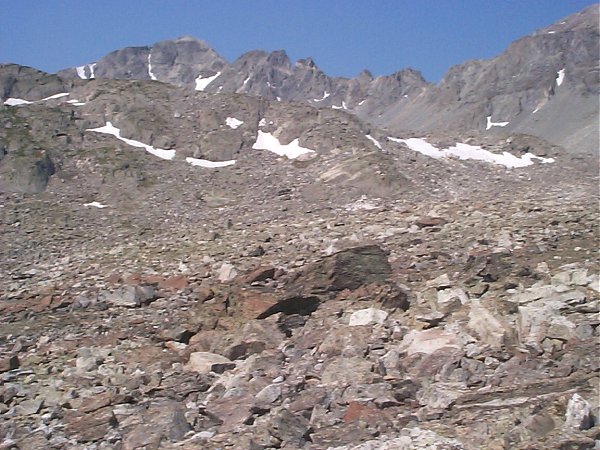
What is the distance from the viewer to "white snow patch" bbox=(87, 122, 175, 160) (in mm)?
51625

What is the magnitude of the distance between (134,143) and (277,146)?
11.8m

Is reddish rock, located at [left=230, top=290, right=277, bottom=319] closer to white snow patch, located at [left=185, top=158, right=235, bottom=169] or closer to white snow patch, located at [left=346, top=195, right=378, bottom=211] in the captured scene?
white snow patch, located at [left=346, top=195, right=378, bottom=211]

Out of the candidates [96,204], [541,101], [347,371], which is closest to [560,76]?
[541,101]

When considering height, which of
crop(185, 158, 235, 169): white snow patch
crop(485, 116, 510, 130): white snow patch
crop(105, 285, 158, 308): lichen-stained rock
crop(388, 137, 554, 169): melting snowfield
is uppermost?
crop(485, 116, 510, 130): white snow patch

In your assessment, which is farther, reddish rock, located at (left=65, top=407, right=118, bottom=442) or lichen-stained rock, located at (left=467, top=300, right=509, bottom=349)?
lichen-stained rock, located at (left=467, top=300, right=509, bottom=349)

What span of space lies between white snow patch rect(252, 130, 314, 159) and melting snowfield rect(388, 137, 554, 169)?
32.9ft

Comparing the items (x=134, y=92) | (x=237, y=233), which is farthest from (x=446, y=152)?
(x=237, y=233)

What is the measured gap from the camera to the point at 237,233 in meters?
25.6

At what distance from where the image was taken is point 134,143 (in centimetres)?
5316

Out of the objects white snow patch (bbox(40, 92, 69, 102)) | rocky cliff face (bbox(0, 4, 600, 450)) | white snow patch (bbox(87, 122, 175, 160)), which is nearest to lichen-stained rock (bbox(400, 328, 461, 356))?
rocky cliff face (bbox(0, 4, 600, 450))

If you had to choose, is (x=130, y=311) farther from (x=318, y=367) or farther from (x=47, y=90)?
(x=47, y=90)

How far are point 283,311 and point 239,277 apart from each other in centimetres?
359

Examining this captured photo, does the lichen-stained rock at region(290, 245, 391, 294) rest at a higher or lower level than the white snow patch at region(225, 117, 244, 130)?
lower

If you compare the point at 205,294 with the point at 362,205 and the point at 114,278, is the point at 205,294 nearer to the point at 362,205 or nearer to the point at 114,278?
the point at 114,278
